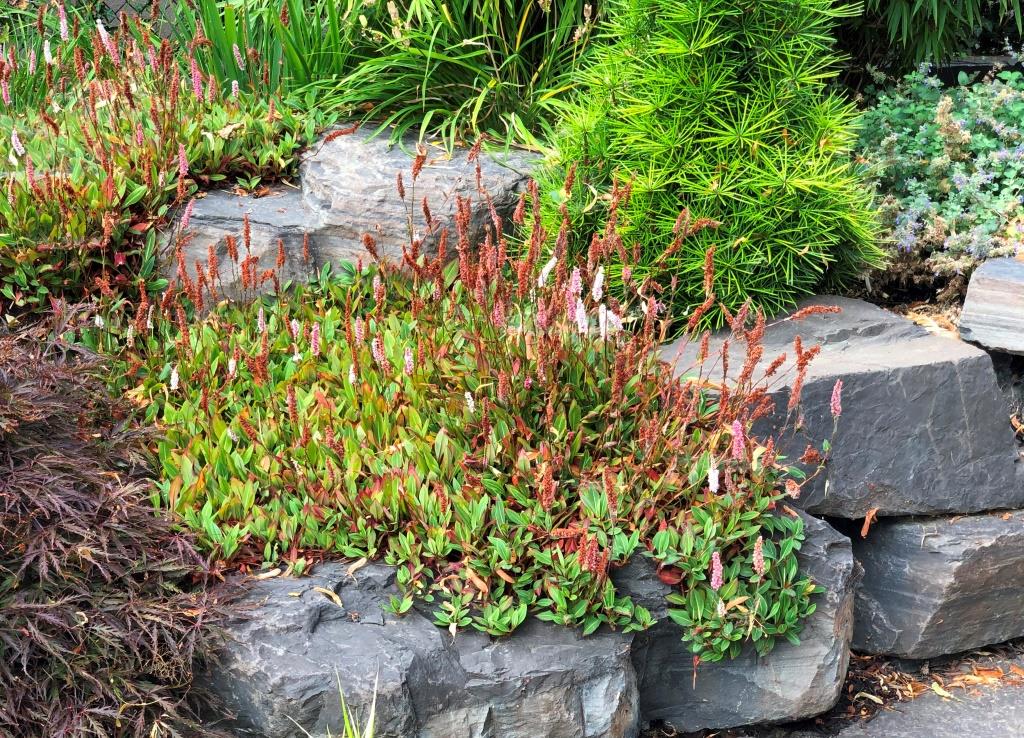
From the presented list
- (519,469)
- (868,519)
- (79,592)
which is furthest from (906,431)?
(79,592)

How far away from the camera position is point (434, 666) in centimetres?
305

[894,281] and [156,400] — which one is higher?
[894,281]

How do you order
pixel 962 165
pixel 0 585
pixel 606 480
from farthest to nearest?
1. pixel 962 165
2. pixel 606 480
3. pixel 0 585

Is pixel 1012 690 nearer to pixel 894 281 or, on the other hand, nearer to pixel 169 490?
pixel 894 281

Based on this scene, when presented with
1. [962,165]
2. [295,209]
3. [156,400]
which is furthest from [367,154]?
[962,165]

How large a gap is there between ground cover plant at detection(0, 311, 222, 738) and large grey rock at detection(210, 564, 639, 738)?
0.18 meters

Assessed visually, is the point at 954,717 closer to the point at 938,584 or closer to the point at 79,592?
the point at 938,584

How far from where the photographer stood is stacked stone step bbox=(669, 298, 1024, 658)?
147 inches

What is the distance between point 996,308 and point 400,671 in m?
2.69

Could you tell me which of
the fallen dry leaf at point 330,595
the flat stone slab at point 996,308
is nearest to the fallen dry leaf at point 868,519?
the flat stone slab at point 996,308

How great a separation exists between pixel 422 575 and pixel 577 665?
21.4 inches

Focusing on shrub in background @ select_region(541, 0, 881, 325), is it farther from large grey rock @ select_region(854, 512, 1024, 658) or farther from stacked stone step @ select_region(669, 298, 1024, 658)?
large grey rock @ select_region(854, 512, 1024, 658)

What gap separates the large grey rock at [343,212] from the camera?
4602 millimetres

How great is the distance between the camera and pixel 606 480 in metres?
3.10
